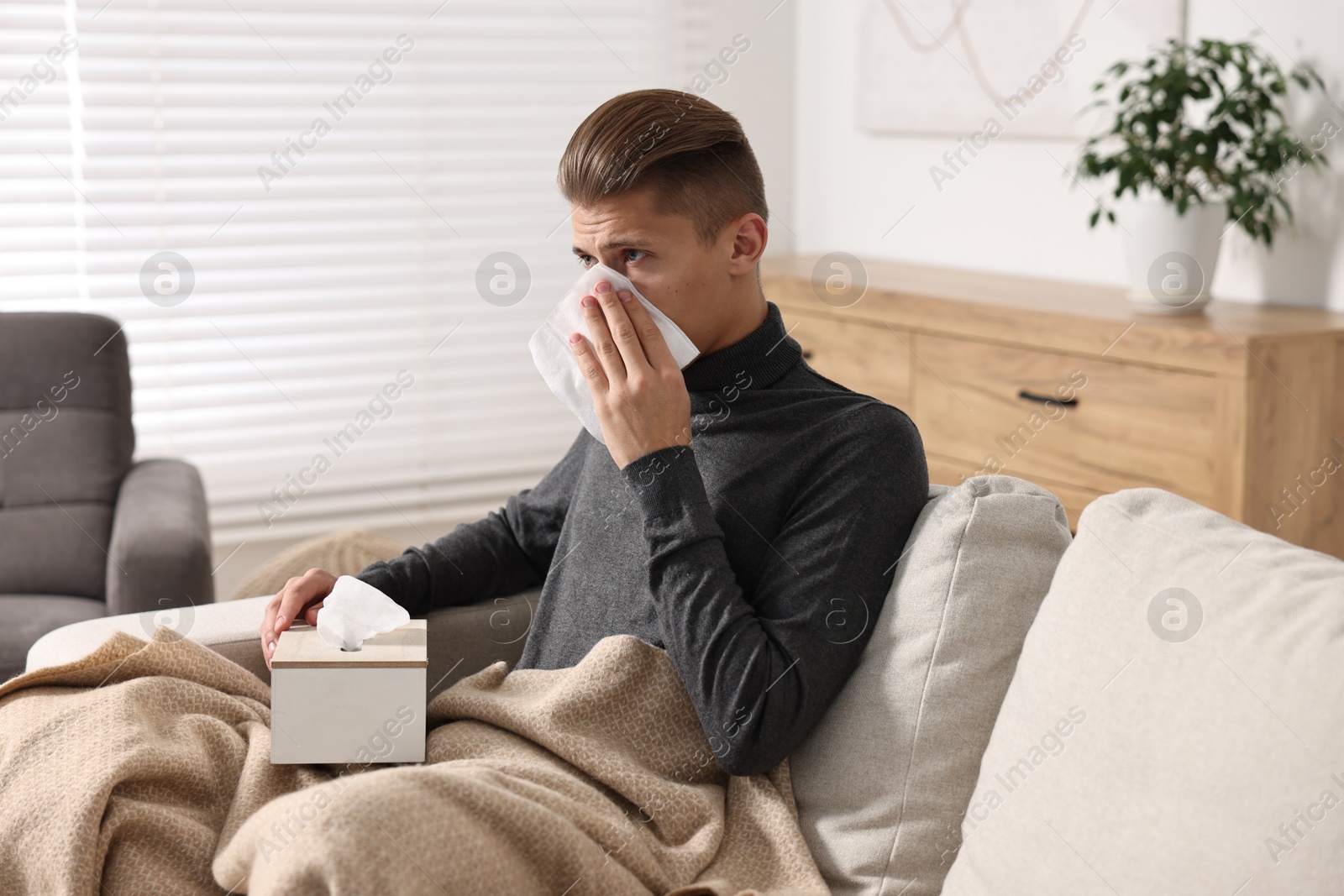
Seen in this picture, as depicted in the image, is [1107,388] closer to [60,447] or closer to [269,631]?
[269,631]

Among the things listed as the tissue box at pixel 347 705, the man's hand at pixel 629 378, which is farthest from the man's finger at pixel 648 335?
the tissue box at pixel 347 705

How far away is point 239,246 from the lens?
328 centimetres

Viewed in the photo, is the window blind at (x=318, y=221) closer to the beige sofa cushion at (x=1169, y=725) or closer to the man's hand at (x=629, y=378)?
the man's hand at (x=629, y=378)

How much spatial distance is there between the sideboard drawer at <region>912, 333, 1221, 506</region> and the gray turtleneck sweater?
1070 millimetres

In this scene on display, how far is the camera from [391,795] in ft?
3.39

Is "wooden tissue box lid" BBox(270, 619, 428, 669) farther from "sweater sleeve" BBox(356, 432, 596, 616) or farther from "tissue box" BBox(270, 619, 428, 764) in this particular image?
"sweater sleeve" BBox(356, 432, 596, 616)

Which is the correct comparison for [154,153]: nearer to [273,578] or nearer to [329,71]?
[329,71]

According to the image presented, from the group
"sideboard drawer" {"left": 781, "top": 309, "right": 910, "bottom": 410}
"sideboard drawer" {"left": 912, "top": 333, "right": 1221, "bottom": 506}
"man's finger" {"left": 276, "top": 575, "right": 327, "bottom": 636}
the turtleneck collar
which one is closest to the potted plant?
"sideboard drawer" {"left": 912, "top": 333, "right": 1221, "bottom": 506}

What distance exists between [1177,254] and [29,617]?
7.42 feet

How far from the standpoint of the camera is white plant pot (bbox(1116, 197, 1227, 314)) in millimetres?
2475

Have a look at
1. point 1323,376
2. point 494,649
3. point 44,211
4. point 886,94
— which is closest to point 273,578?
point 494,649

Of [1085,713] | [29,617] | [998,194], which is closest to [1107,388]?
[998,194]

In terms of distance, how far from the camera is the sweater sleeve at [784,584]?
1246 millimetres

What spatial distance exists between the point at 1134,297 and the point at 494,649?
1547 millimetres
